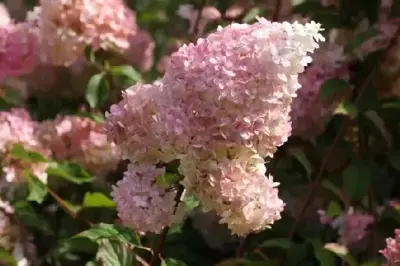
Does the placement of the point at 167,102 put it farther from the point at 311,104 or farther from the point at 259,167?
the point at 311,104

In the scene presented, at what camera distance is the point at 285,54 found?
2.29 ft

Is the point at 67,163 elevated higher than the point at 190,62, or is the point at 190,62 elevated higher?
the point at 190,62

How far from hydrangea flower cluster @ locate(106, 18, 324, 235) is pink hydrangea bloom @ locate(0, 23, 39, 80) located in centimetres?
54

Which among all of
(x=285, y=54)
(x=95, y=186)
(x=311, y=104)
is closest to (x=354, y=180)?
(x=311, y=104)

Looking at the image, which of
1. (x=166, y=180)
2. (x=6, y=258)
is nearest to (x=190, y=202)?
(x=166, y=180)

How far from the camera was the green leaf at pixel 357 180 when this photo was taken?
1217 millimetres

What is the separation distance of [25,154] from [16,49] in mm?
201

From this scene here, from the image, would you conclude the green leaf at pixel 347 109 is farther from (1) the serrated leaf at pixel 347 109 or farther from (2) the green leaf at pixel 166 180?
(2) the green leaf at pixel 166 180

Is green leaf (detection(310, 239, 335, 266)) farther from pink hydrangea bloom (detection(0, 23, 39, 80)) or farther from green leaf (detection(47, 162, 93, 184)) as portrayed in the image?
pink hydrangea bloom (detection(0, 23, 39, 80))

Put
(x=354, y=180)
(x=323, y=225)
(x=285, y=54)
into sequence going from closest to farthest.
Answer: (x=285, y=54) < (x=354, y=180) < (x=323, y=225)

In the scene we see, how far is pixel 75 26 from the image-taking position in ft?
3.98

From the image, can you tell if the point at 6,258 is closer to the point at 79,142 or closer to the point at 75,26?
the point at 79,142

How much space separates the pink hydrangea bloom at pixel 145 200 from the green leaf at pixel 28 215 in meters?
0.40

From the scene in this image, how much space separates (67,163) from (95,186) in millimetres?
87
